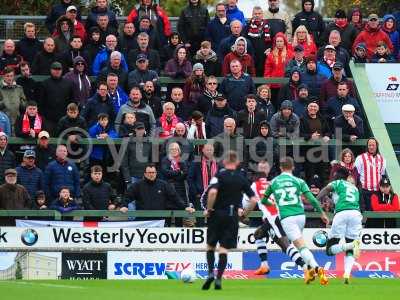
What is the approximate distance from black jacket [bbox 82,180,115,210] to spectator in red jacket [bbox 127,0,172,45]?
463cm

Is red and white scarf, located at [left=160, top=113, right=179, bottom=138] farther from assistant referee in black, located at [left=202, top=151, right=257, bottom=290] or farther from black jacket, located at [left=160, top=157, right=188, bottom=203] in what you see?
assistant referee in black, located at [left=202, top=151, right=257, bottom=290]

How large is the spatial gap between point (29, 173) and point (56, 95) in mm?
2106

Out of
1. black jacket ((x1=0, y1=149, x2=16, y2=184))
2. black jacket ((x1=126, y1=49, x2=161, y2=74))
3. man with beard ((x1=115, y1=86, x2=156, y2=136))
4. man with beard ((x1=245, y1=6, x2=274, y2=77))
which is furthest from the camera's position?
man with beard ((x1=245, y1=6, x2=274, y2=77))

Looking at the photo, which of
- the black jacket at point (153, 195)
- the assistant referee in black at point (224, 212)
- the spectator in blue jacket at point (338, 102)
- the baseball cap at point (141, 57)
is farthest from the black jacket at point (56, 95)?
the assistant referee in black at point (224, 212)

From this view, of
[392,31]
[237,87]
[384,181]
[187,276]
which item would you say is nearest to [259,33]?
[237,87]

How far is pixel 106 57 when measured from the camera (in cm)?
2755

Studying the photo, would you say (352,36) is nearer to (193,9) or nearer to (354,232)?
(193,9)

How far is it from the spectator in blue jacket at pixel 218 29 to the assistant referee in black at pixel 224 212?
9357 millimetres

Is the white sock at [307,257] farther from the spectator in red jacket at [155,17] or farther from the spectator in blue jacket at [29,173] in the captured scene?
the spectator in red jacket at [155,17]

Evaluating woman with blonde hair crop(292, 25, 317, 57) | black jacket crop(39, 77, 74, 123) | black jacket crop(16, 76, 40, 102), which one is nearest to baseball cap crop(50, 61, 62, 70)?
black jacket crop(39, 77, 74, 123)

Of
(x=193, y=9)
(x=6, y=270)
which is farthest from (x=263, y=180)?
(x=193, y=9)

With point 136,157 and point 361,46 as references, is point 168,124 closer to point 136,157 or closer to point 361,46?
point 136,157

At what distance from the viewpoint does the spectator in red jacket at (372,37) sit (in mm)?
28547

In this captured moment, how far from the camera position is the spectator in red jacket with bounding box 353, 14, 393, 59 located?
1124 inches
